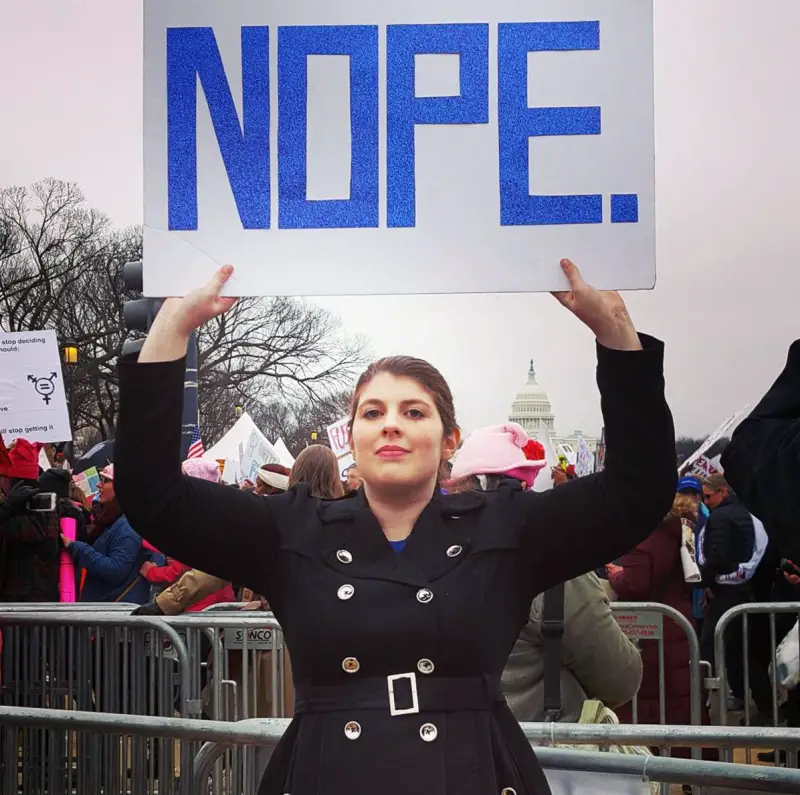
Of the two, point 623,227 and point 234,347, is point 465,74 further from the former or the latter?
point 234,347

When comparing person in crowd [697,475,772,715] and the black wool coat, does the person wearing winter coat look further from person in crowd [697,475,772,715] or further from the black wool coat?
the black wool coat

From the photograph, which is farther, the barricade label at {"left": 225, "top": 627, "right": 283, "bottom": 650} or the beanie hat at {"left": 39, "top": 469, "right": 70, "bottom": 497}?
the beanie hat at {"left": 39, "top": 469, "right": 70, "bottom": 497}

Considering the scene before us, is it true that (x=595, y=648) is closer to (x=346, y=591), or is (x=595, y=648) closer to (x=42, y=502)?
(x=346, y=591)

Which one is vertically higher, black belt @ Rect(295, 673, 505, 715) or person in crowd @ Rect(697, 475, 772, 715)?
black belt @ Rect(295, 673, 505, 715)

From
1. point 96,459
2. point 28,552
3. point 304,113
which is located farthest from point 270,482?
point 96,459

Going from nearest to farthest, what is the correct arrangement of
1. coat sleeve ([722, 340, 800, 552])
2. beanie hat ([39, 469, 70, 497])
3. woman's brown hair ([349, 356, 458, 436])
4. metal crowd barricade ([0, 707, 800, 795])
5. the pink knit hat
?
coat sleeve ([722, 340, 800, 552])
woman's brown hair ([349, 356, 458, 436])
metal crowd barricade ([0, 707, 800, 795])
the pink knit hat
beanie hat ([39, 469, 70, 497])

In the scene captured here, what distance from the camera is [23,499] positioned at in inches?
377

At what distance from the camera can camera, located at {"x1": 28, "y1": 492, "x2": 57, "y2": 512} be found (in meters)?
9.72

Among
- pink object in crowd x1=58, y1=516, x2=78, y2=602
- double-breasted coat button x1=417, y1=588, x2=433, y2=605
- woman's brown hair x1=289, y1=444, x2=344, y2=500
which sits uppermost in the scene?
woman's brown hair x1=289, y1=444, x2=344, y2=500

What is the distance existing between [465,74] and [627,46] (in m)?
0.37

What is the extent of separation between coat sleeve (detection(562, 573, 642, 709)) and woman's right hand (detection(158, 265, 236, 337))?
200cm

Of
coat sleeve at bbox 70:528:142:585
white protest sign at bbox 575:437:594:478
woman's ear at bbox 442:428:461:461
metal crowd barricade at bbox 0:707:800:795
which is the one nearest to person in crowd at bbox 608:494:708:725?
metal crowd barricade at bbox 0:707:800:795

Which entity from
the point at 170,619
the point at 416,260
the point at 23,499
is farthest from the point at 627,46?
the point at 23,499

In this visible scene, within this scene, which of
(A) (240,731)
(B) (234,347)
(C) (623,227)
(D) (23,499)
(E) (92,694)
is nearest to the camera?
(C) (623,227)
